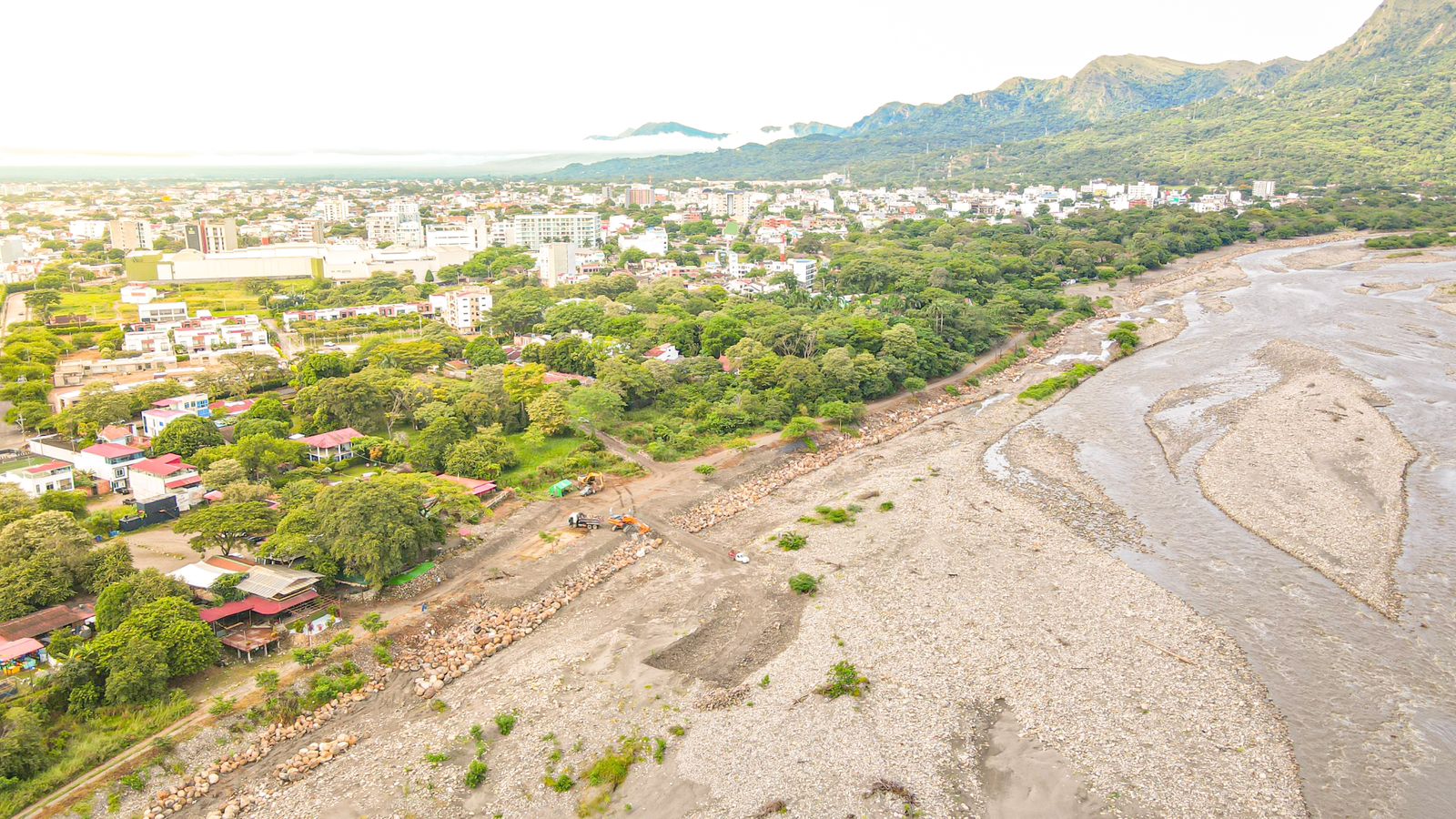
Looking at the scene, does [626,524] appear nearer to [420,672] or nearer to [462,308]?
[420,672]

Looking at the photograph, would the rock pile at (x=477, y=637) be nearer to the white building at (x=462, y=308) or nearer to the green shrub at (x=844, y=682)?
the green shrub at (x=844, y=682)

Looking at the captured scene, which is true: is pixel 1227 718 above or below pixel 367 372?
below

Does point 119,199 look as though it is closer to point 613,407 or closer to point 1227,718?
point 613,407

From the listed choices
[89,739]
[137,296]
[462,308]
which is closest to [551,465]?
[89,739]

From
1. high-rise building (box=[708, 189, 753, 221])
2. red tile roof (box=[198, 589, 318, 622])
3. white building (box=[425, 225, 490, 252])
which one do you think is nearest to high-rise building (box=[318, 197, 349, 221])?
white building (box=[425, 225, 490, 252])

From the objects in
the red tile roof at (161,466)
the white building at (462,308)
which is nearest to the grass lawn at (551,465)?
the red tile roof at (161,466)

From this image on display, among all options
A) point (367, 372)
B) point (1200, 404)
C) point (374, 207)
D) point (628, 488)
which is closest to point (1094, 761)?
point (628, 488)
